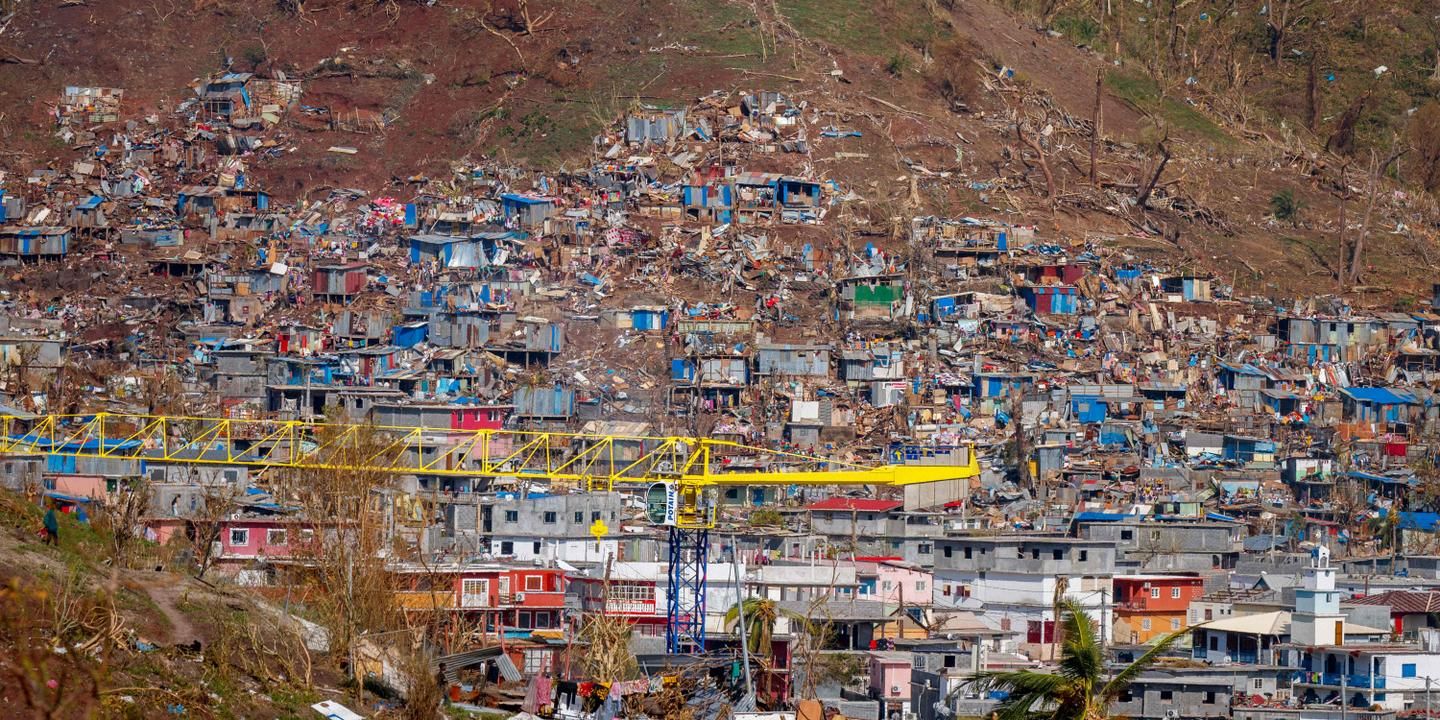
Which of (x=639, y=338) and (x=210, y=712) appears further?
(x=639, y=338)

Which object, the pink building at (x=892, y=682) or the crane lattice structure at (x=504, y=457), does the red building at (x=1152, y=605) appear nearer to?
the crane lattice structure at (x=504, y=457)

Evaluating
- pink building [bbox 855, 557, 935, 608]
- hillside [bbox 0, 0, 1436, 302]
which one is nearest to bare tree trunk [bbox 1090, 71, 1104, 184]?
hillside [bbox 0, 0, 1436, 302]

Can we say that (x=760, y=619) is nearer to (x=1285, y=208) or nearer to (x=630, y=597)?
(x=630, y=597)

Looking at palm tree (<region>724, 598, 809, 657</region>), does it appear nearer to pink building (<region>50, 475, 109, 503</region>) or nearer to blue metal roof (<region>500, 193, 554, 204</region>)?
pink building (<region>50, 475, 109, 503</region>)

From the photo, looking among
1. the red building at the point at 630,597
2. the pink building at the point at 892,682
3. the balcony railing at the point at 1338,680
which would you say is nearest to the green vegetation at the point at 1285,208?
the red building at the point at 630,597

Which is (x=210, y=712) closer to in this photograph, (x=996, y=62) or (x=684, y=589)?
(x=684, y=589)

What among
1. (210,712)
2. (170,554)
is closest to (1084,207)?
(170,554)
